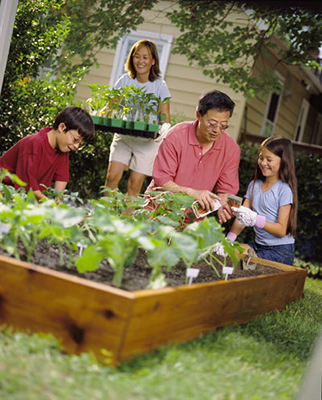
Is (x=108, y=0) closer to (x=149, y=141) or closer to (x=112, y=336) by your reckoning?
(x=149, y=141)

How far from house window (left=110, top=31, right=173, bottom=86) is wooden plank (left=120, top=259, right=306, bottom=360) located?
18.2ft

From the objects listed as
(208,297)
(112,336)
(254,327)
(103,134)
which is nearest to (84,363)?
(112,336)

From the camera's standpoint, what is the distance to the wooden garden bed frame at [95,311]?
1451mm

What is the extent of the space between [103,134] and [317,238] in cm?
247

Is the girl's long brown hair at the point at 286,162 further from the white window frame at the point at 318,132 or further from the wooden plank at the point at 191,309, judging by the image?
the white window frame at the point at 318,132

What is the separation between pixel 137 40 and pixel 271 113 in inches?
127

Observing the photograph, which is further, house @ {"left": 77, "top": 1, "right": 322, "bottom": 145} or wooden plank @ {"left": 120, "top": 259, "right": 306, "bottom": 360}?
house @ {"left": 77, "top": 1, "right": 322, "bottom": 145}

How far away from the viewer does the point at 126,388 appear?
1.30 meters

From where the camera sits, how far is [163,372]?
142cm

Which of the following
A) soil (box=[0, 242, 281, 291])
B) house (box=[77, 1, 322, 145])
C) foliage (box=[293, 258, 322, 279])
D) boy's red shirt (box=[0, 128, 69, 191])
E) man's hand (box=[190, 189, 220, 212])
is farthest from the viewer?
house (box=[77, 1, 322, 145])

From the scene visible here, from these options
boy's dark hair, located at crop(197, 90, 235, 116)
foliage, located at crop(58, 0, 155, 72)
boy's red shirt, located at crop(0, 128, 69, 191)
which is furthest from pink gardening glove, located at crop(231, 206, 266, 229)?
foliage, located at crop(58, 0, 155, 72)

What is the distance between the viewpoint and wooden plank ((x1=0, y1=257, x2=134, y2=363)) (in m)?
1.45

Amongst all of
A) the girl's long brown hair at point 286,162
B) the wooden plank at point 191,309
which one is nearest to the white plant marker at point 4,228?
the wooden plank at point 191,309

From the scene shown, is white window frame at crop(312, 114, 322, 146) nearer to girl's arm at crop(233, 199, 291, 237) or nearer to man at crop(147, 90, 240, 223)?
girl's arm at crop(233, 199, 291, 237)
